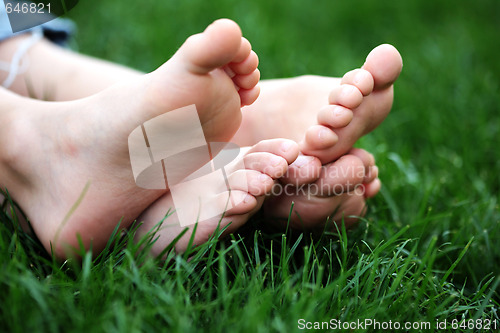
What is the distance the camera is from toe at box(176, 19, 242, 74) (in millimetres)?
750

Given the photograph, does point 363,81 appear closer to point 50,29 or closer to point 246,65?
point 246,65

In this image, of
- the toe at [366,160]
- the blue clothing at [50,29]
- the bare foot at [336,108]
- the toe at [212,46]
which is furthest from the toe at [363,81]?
the blue clothing at [50,29]

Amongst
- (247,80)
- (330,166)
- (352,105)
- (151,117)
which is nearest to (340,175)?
(330,166)

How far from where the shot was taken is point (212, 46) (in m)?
0.75

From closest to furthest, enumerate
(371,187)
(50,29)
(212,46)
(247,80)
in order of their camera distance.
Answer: (212,46)
(247,80)
(371,187)
(50,29)

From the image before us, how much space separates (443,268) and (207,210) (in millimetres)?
527

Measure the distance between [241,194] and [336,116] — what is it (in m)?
0.21

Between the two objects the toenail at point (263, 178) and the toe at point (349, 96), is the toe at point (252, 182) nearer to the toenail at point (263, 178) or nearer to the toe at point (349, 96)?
the toenail at point (263, 178)

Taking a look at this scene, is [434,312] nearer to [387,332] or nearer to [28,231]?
[387,332]

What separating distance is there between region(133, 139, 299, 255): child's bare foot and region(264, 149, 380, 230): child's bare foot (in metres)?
0.08

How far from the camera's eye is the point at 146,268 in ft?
2.51

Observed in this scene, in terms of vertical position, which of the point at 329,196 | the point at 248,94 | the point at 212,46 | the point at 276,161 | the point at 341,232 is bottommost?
the point at 341,232

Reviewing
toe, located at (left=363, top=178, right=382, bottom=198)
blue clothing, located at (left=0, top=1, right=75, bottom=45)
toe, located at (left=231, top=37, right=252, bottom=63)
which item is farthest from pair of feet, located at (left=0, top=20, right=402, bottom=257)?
blue clothing, located at (left=0, top=1, right=75, bottom=45)

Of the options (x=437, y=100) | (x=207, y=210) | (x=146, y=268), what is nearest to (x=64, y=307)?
(x=146, y=268)
